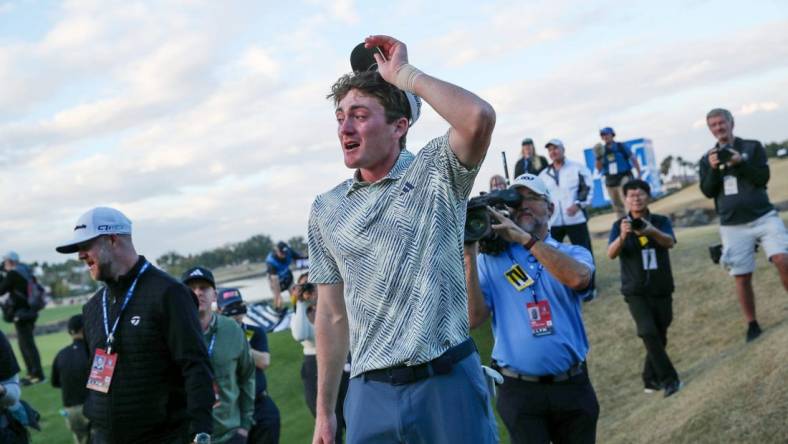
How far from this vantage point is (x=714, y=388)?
8125 millimetres

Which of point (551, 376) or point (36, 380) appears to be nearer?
point (551, 376)

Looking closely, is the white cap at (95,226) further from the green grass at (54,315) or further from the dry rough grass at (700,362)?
the green grass at (54,315)

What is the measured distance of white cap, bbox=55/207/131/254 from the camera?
4934mm

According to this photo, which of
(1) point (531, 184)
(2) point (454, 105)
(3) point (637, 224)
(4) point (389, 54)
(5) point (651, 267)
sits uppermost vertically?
(4) point (389, 54)

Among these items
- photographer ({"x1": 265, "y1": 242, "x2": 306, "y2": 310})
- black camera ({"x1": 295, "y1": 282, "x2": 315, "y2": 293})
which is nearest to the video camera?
black camera ({"x1": 295, "y1": 282, "x2": 315, "y2": 293})

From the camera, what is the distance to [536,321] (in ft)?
17.5

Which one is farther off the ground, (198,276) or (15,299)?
(198,276)

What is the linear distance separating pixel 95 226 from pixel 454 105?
2.75 m

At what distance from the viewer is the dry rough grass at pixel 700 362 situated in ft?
23.7

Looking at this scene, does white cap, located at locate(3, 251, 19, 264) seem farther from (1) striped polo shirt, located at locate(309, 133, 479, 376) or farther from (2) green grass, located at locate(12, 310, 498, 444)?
(1) striped polo shirt, located at locate(309, 133, 479, 376)

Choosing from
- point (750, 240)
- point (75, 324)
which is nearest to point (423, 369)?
point (750, 240)

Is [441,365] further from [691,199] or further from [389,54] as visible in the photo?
[691,199]

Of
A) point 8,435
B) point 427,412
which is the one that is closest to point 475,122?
point 427,412

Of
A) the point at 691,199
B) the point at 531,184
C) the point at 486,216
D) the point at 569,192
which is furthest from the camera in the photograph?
the point at 691,199
